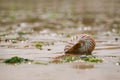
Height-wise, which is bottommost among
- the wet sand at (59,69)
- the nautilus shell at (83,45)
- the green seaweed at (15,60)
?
the wet sand at (59,69)

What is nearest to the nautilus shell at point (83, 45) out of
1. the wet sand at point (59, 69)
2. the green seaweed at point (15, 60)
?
the wet sand at point (59, 69)

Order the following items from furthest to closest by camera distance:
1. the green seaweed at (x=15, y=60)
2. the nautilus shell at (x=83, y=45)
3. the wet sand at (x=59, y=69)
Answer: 1. the nautilus shell at (x=83, y=45)
2. the green seaweed at (x=15, y=60)
3. the wet sand at (x=59, y=69)

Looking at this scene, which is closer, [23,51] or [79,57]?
[79,57]

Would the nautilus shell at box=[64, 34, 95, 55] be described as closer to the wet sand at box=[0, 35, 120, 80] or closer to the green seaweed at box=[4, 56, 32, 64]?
the wet sand at box=[0, 35, 120, 80]

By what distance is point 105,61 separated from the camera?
11.4 metres

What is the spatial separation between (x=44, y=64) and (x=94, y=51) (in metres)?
2.62

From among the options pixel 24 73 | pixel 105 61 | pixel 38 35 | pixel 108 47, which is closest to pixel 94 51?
pixel 108 47

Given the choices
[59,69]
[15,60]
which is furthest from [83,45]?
[59,69]

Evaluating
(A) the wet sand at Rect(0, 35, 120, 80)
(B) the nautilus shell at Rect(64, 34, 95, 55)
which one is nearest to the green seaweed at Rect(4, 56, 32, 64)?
(A) the wet sand at Rect(0, 35, 120, 80)

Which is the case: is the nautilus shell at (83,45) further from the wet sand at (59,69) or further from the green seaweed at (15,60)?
the green seaweed at (15,60)

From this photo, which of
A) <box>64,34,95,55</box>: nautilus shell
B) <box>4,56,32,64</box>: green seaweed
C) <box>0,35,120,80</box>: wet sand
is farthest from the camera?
<box>64,34,95,55</box>: nautilus shell

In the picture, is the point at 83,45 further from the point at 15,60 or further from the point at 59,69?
the point at 59,69

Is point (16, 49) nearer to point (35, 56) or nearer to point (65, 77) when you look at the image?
point (35, 56)

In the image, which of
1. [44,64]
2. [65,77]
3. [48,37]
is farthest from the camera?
[48,37]
